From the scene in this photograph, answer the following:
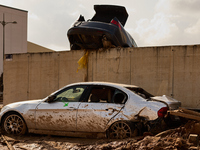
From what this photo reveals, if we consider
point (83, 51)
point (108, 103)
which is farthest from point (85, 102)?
point (83, 51)

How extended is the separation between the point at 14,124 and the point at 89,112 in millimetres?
1974

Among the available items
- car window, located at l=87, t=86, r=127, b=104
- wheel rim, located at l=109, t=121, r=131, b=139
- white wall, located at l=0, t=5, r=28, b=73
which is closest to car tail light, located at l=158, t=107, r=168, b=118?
wheel rim, located at l=109, t=121, r=131, b=139

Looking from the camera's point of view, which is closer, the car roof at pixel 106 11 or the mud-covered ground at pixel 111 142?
the mud-covered ground at pixel 111 142

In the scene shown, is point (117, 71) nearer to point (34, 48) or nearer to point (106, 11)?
point (106, 11)

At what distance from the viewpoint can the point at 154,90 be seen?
10.5 metres

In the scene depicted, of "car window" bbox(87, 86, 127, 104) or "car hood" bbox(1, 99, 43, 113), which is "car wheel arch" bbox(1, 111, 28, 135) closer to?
"car hood" bbox(1, 99, 43, 113)

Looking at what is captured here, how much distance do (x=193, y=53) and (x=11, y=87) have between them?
8945 millimetres

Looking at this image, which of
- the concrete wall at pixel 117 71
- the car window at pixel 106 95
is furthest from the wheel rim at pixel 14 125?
the concrete wall at pixel 117 71

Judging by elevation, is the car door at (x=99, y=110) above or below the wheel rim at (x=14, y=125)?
above

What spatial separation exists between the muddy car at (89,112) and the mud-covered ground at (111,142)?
0.72ft

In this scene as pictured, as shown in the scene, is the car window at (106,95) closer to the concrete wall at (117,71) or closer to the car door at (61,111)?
the car door at (61,111)

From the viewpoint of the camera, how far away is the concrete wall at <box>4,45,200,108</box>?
10.1 m

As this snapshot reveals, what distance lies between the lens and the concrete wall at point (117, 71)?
1006 cm

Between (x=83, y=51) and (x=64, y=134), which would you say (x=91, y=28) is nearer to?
(x=83, y=51)
